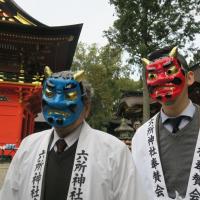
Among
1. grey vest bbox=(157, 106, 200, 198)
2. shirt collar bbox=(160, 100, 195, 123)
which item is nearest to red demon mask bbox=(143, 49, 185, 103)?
shirt collar bbox=(160, 100, 195, 123)

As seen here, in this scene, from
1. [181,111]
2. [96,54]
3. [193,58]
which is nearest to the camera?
[181,111]

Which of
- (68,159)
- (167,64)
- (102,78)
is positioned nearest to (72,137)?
(68,159)

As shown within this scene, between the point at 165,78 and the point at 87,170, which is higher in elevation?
the point at 165,78

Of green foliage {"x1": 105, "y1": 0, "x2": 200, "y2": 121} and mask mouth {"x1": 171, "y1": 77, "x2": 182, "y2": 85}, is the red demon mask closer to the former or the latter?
mask mouth {"x1": 171, "y1": 77, "x2": 182, "y2": 85}

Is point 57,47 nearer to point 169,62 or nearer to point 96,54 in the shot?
point 169,62

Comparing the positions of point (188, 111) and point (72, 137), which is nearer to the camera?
point (72, 137)

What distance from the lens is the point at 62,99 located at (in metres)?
2.65

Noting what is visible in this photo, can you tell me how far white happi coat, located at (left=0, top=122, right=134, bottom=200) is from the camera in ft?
7.97

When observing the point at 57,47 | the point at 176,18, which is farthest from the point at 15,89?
the point at 176,18

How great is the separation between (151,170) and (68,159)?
72cm

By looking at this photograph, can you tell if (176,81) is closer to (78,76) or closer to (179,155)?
(179,155)

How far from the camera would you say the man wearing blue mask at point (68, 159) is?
8.02 ft

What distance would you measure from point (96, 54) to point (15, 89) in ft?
65.0

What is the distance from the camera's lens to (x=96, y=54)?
35219 millimetres
